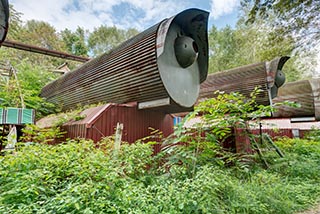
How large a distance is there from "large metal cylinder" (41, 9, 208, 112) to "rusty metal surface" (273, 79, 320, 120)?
5.89 m

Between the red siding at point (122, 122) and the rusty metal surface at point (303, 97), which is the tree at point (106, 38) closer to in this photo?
the rusty metal surface at point (303, 97)

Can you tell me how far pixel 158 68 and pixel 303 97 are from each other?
8.46m

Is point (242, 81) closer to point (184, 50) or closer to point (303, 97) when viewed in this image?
point (303, 97)

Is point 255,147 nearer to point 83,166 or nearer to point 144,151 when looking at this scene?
point 144,151

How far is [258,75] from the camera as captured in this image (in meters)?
8.94

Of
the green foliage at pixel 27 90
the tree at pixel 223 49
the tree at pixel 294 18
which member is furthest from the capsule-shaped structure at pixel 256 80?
the tree at pixel 223 49

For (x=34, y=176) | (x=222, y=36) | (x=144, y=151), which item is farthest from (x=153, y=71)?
(x=222, y=36)

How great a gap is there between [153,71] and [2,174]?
151 inches

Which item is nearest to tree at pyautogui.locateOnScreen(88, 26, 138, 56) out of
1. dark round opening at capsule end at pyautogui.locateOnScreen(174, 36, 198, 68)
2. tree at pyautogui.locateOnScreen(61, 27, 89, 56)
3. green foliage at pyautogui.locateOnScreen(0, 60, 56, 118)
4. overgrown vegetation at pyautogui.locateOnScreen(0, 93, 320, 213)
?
tree at pyautogui.locateOnScreen(61, 27, 89, 56)

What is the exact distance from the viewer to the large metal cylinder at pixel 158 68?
5.38 metres

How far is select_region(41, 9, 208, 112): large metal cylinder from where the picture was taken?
5383 millimetres

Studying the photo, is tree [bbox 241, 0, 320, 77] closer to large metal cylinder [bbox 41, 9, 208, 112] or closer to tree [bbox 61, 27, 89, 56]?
large metal cylinder [bbox 41, 9, 208, 112]

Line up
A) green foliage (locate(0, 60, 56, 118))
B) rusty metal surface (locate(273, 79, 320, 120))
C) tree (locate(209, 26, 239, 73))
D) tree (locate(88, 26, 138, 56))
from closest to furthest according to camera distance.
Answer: green foliage (locate(0, 60, 56, 118)), rusty metal surface (locate(273, 79, 320, 120)), tree (locate(209, 26, 239, 73)), tree (locate(88, 26, 138, 56))

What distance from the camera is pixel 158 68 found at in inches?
205
